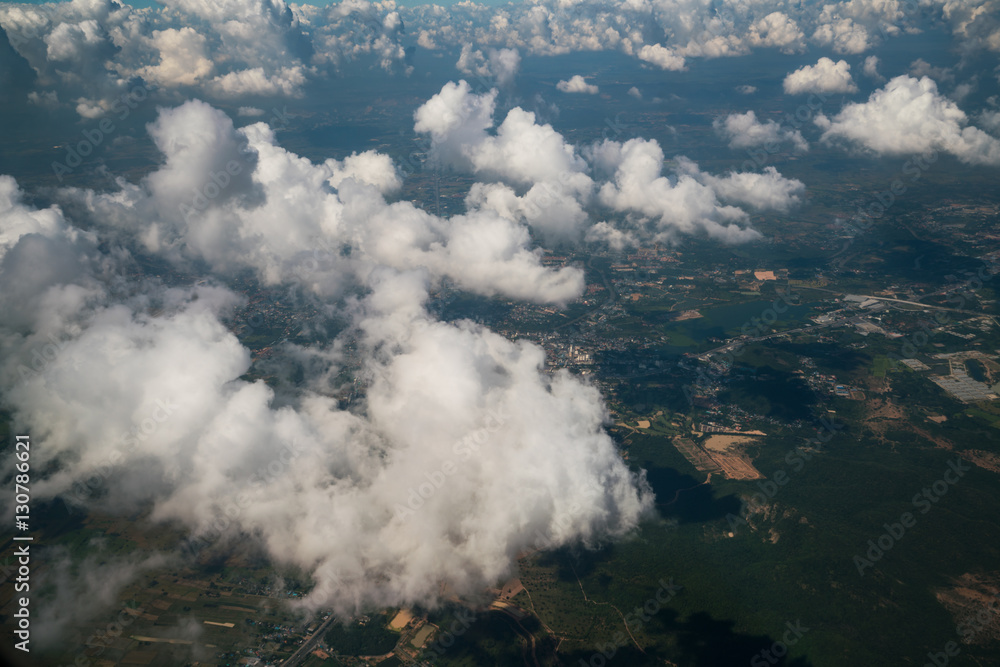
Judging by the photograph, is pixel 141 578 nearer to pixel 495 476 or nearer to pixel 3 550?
pixel 3 550

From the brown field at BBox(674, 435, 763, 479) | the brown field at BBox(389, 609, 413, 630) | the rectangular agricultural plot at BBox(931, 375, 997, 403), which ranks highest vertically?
the rectangular agricultural plot at BBox(931, 375, 997, 403)

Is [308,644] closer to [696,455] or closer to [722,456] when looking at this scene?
[696,455]

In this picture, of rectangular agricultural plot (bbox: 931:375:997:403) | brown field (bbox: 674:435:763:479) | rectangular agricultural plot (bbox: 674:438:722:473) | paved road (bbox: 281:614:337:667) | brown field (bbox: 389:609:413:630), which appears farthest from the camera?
rectangular agricultural plot (bbox: 931:375:997:403)

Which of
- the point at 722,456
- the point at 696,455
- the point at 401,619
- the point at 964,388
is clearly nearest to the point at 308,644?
the point at 401,619

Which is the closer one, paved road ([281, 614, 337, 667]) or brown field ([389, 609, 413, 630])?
paved road ([281, 614, 337, 667])

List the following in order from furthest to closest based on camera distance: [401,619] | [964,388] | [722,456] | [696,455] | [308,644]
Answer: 1. [964,388]
2. [696,455]
3. [722,456]
4. [401,619]
5. [308,644]

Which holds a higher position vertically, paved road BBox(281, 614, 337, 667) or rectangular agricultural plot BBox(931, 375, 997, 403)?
rectangular agricultural plot BBox(931, 375, 997, 403)

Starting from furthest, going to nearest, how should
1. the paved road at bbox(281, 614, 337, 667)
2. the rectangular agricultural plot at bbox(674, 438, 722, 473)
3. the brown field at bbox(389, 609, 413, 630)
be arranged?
the rectangular agricultural plot at bbox(674, 438, 722, 473) < the brown field at bbox(389, 609, 413, 630) < the paved road at bbox(281, 614, 337, 667)

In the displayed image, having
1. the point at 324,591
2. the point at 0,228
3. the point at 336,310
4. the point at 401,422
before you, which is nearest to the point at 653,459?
the point at 401,422

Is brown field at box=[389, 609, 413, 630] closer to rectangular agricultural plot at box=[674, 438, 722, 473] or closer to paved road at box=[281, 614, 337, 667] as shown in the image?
paved road at box=[281, 614, 337, 667]

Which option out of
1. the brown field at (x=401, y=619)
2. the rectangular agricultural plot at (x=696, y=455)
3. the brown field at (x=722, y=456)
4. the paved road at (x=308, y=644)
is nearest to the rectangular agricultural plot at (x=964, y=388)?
the brown field at (x=722, y=456)

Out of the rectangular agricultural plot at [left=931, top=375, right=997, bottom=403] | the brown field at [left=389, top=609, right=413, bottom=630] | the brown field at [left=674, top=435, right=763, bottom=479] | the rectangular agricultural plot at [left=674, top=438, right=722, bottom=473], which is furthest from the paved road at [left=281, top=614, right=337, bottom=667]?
the rectangular agricultural plot at [left=931, top=375, right=997, bottom=403]
